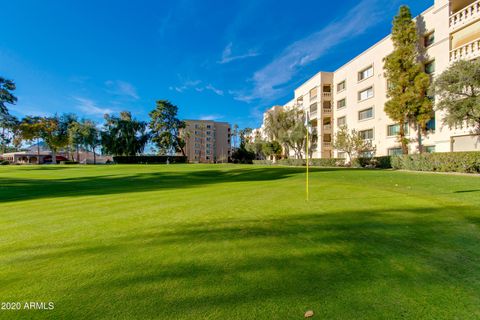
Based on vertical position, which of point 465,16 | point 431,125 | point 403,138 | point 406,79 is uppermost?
point 465,16

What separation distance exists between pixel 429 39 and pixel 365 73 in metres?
8.90

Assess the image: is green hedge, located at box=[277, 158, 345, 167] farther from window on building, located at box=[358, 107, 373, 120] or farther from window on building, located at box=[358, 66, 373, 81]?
window on building, located at box=[358, 66, 373, 81]

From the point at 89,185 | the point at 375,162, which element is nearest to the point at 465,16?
the point at 375,162

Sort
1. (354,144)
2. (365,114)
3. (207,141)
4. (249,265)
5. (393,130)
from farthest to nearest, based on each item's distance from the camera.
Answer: (207,141) → (365,114) → (354,144) → (393,130) → (249,265)

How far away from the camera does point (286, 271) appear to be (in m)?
2.96

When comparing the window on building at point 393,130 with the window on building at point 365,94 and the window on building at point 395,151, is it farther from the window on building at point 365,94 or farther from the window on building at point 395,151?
the window on building at point 365,94

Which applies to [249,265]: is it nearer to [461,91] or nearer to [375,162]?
[461,91]

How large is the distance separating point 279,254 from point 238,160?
76879 millimetres

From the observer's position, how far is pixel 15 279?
292 centimetres

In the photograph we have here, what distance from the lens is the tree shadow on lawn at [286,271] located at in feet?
7.33

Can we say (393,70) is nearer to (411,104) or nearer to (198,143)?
(411,104)

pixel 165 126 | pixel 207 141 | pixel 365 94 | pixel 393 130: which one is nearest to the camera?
pixel 393 130

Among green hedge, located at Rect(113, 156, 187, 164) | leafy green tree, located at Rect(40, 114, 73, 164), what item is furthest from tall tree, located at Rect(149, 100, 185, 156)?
leafy green tree, located at Rect(40, 114, 73, 164)

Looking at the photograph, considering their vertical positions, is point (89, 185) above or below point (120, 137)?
below
